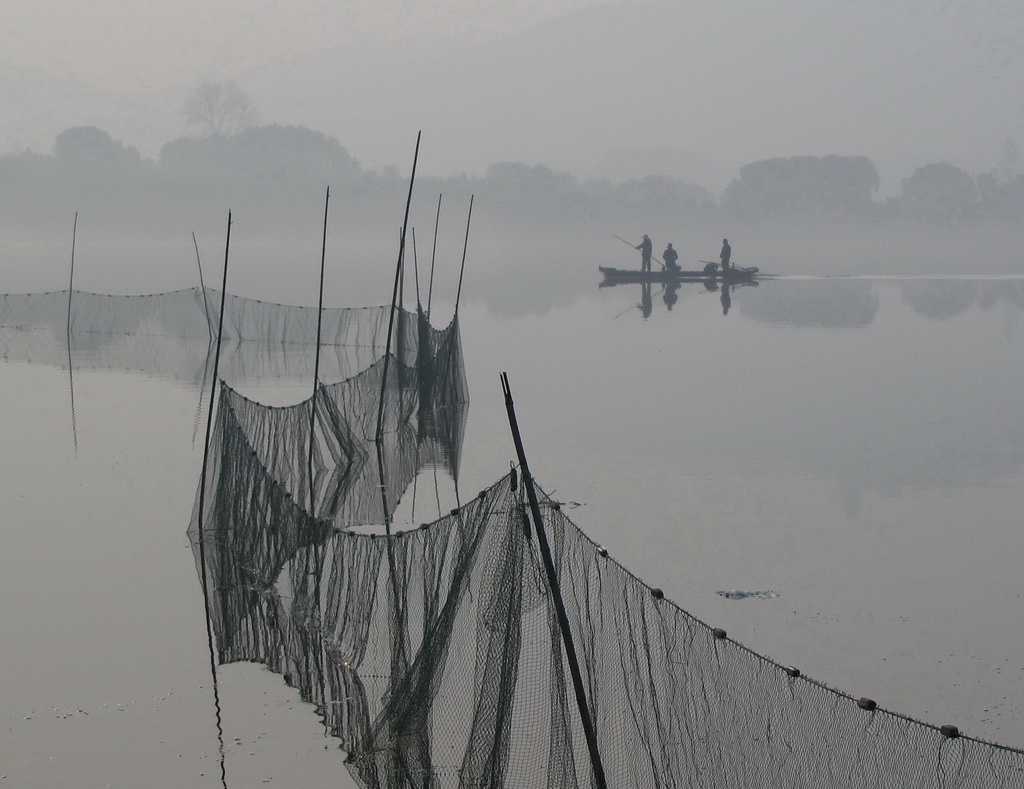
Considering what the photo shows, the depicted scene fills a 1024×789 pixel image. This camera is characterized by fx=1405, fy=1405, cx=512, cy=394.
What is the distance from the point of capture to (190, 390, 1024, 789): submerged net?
5914 mm

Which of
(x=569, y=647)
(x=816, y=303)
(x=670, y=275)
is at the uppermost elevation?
(x=670, y=275)

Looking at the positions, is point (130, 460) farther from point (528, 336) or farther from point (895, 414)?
point (528, 336)

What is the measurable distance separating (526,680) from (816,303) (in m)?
41.2

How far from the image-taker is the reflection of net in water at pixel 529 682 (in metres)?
5.91

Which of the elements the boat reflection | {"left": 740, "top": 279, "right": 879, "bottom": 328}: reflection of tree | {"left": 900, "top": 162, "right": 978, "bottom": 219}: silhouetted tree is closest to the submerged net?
{"left": 740, "top": 279, "right": 879, "bottom": 328}: reflection of tree

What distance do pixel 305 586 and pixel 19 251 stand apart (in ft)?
411

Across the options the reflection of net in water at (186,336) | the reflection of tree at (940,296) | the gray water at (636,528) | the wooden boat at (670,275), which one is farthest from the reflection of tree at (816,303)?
the reflection of net in water at (186,336)

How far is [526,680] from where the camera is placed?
341 inches

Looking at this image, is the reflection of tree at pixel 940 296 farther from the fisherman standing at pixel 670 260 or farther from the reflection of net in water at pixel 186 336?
the reflection of net in water at pixel 186 336

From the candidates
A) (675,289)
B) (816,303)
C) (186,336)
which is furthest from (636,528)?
(675,289)

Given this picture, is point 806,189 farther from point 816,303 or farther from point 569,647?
point 569,647

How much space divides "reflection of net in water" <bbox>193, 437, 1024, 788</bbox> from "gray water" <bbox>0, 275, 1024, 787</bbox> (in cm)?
44

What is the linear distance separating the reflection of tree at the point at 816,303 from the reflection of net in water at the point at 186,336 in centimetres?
1347

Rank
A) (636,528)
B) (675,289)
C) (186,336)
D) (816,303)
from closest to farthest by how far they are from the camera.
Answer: (636,528), (186,336), (816,303), (675,289)
